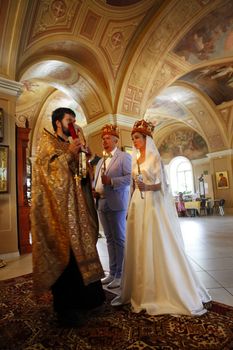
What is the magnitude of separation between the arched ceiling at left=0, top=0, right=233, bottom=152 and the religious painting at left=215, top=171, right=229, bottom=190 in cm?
631

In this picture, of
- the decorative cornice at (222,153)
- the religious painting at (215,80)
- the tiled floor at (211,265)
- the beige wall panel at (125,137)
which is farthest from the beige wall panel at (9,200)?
the decorative cornice at (222,153)

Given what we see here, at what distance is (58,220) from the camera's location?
2180 mm

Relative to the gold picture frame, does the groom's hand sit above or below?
below

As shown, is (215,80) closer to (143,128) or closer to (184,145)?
(184,145)

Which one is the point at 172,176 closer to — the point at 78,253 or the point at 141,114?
the point at 141,114

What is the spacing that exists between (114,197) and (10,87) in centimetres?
455

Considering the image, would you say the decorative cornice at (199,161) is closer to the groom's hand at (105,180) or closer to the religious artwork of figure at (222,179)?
the religious artwork of figure at (222,179)

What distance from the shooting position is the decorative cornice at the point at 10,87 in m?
5.97

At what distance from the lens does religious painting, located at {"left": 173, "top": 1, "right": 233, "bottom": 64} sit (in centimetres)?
798

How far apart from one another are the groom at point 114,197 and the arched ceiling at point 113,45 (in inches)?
169

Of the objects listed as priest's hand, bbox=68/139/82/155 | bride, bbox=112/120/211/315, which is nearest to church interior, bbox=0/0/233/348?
bride, bbox=112/120/211/315

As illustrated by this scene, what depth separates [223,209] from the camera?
49.1 ft

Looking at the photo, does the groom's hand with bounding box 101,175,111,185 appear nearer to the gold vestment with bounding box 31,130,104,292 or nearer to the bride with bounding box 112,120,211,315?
the bride with bounding box 112,120,211,315

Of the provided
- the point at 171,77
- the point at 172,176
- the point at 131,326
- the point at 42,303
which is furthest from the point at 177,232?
the point at 172,176
